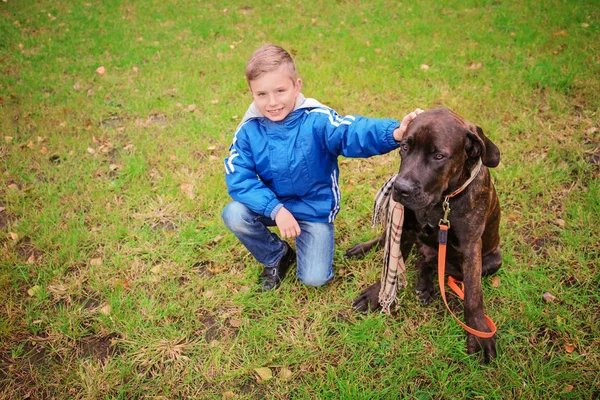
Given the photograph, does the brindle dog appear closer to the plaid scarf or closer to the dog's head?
the dog's head

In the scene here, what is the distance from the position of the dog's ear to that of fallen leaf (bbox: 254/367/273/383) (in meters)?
1.78

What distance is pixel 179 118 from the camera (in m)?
5.05

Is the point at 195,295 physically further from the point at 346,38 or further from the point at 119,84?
the point at 346,38

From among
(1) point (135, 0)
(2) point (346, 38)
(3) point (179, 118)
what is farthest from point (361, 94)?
(1) point (135, 0)

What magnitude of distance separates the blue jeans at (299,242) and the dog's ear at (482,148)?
1206 millimetres

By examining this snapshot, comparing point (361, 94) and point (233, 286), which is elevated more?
point (361, 94)

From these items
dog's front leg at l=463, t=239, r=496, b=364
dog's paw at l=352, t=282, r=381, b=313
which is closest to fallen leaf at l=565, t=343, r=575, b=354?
dog's front leg at l=463, t=239, r=496, b=364

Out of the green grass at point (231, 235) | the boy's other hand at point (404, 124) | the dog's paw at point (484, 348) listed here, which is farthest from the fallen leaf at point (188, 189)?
the dog's paw at point (484, 348)

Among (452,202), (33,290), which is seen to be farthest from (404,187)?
(33,290)

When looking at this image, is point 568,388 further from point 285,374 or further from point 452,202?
point 285,374

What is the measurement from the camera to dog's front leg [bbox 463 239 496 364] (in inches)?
91.0

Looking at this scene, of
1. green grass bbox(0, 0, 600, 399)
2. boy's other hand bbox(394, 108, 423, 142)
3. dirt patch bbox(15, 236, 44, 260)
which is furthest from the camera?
dirt patch bbox(15, 236, 44, 260)

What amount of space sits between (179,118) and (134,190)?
59.3 inches

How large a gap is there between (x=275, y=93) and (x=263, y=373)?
1.79 metres
